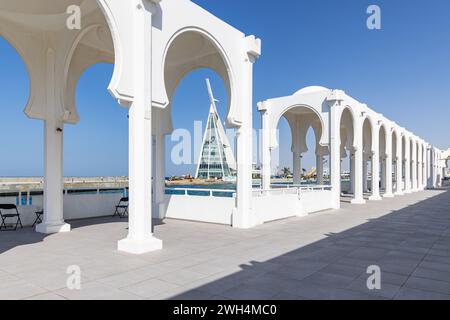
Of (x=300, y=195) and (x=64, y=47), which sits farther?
(x=300, y=195)

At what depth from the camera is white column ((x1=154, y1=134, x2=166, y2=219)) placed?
12375mm

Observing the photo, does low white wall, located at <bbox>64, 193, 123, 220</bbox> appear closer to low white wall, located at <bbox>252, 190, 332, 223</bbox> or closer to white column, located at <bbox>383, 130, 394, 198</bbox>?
low white wall, located at <bbox>252, 190, 332, 223</bbox>

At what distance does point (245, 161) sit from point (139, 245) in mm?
4559

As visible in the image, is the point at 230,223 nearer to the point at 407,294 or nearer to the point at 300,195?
the point at 300,195

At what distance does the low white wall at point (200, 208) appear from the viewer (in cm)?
1093

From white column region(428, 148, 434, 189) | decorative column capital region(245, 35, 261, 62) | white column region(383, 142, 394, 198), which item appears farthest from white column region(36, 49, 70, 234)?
white column region(428, 148, 434, 189)

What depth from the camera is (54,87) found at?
9.38 metres

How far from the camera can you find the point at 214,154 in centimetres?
6494

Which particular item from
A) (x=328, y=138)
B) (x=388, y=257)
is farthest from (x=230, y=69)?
(x=328, y=138)

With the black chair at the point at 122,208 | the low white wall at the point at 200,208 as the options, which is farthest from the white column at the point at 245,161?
the black chair at the point at 122,208

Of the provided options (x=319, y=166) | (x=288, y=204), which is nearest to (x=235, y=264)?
(x=288, y=204)

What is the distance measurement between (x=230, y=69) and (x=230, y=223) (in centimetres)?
496

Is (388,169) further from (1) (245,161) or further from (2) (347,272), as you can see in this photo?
(2) (347,272)

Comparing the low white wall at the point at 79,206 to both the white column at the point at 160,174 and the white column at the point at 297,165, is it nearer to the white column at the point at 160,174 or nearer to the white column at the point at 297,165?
the white column at the point at 160,174
